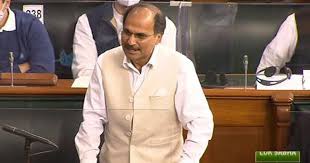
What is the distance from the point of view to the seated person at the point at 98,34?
139 inches

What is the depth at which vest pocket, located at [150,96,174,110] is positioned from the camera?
249 cm

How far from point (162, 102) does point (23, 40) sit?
1.23m

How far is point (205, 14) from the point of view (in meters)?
3.58

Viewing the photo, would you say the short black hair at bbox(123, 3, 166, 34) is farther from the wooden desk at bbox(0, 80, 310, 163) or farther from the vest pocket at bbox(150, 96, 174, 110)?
the wooden desk at bbox(0, 80, 310, 163)

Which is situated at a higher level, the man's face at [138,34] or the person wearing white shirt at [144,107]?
the man's face at [138,34]

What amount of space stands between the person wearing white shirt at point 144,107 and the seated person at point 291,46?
996 millimetres

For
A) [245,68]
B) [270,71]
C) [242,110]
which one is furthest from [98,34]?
[242,110]

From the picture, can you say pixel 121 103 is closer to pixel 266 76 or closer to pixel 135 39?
pixel 135 39

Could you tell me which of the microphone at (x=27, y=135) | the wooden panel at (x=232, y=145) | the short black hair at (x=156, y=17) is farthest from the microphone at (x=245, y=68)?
the microphone at (x=27, y=135)

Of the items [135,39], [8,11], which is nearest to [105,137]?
[135,39]

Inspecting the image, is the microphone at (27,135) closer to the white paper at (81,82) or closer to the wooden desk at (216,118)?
the wooden desk at (216,118)

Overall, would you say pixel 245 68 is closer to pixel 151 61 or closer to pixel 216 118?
pixel 216 118

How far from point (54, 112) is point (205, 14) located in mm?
1295

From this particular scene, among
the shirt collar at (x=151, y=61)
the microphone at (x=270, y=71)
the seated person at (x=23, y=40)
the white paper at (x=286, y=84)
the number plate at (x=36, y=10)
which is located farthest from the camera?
the number plate at (x=36, y=10)
